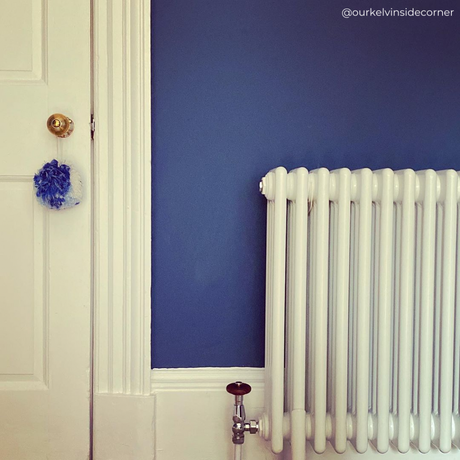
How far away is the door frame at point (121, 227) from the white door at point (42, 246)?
31 mm

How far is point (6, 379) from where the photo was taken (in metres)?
1.17

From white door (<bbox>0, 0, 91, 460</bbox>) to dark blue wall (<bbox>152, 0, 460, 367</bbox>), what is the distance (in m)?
0.19

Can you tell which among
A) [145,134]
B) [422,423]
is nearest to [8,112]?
[145,134]

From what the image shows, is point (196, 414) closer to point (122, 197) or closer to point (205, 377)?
point (205, 377)

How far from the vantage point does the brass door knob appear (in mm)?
1115

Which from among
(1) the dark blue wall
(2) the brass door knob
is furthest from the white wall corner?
(2) the brass door knob

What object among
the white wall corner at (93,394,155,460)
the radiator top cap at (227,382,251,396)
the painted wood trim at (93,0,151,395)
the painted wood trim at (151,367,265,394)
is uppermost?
the painted wood trim at (93,0,151,395)

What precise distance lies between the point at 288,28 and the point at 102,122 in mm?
550

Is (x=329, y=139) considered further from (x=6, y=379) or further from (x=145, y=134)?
(x=6, y=379)

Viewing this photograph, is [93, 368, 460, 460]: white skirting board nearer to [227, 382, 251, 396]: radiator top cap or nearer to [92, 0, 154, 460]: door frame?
[92, 0, 154, 460]: door frame

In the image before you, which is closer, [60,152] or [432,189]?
[432,189]

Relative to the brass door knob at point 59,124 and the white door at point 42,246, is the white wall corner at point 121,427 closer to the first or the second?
the white door at point 42,246

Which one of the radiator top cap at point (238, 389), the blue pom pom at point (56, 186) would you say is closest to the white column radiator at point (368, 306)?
the radiator top cap at point (238, 389)

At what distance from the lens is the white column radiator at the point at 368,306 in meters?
0.99
